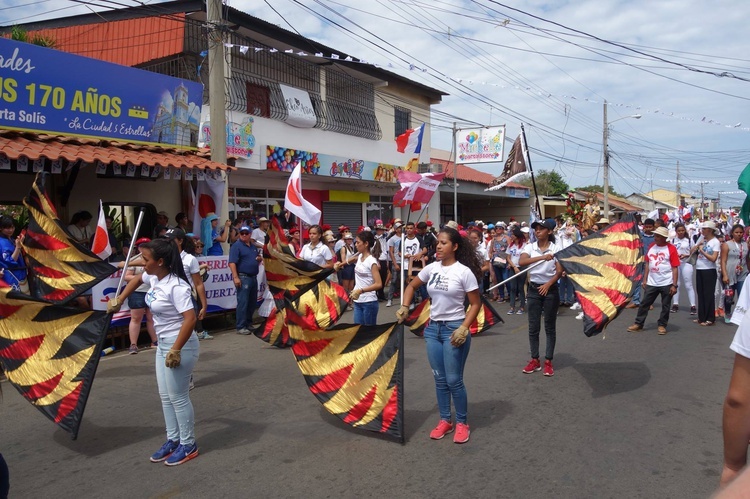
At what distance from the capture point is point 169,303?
458cm

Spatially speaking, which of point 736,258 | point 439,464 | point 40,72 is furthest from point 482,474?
point 40,72

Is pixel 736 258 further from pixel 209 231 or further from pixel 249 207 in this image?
pixel 249 207

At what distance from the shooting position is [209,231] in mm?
11797

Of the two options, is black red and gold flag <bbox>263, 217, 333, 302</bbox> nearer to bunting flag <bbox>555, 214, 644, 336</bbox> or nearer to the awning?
bunting flag <bbox>555, 214, 644, 336</bbox>

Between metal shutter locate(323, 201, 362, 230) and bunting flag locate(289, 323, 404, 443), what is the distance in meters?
15.0

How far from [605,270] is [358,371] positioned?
10.6 feet

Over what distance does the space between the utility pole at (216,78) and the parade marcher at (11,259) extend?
4.22 metres

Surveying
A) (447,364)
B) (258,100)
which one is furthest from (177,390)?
(258,100)

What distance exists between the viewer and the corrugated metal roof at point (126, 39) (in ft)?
49.4

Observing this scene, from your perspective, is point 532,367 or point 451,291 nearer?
point 451,291

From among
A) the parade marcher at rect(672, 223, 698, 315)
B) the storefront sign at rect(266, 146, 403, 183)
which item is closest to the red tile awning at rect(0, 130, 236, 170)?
the storefront sign at rect(266, 146, 403, 183)

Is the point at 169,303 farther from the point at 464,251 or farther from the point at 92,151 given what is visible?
the point at 92,151

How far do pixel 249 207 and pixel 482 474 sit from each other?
14.0m

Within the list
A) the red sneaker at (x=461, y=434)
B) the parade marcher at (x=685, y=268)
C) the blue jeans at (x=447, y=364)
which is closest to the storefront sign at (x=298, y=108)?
the parade marcher at (x=685, y=268)
